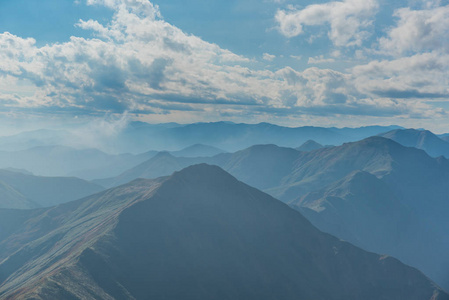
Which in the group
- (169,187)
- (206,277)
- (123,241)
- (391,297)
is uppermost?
(169,187)

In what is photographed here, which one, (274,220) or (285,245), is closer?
(285,245)

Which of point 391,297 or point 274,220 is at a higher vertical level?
point 274,220

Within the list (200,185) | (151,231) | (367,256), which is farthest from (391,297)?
(151,231)

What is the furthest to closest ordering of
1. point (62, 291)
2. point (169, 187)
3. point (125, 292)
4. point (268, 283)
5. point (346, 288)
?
point (169, 187) → point (346, 288) → point (268, 283) → point (125, 292) → point (62, 291)

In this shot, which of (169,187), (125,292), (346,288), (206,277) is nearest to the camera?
(125,292)

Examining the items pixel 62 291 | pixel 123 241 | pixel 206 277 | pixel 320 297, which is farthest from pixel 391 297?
pixel 62 291

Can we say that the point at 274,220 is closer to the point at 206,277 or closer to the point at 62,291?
the point at 206,277

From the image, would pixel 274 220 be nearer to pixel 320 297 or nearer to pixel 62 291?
pixel 320 297
